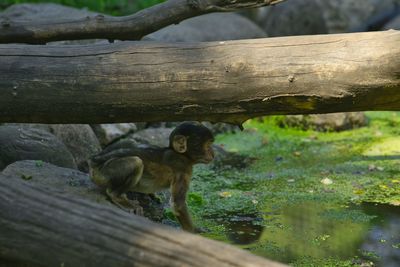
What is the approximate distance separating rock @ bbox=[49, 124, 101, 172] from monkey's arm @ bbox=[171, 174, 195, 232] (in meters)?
2.13

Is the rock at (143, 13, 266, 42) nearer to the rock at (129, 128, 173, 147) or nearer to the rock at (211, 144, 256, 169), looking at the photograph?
the rock at (129, 128, 173, 147)

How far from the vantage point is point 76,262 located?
156 inches

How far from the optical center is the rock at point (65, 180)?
19.1 feet

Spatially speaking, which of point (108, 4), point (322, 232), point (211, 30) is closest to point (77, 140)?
point (322, 232)

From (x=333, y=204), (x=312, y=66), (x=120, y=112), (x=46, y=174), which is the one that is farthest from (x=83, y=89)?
(x=333, y=204)

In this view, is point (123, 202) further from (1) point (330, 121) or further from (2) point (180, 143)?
(1) point (330, 121)

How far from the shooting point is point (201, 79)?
17.5 ft

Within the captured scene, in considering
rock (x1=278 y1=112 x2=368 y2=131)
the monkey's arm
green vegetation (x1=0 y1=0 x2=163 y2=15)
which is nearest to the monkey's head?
the monkey's arm

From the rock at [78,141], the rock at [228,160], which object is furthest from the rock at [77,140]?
the rock at [228,160]

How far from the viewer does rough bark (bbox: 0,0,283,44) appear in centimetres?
704

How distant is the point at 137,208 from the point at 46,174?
78 centimetres

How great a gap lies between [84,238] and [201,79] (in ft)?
5.74

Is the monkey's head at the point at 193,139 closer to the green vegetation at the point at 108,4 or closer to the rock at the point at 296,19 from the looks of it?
the green vegetation at the point at 108,4

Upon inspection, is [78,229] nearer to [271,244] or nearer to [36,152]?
[271,244]
